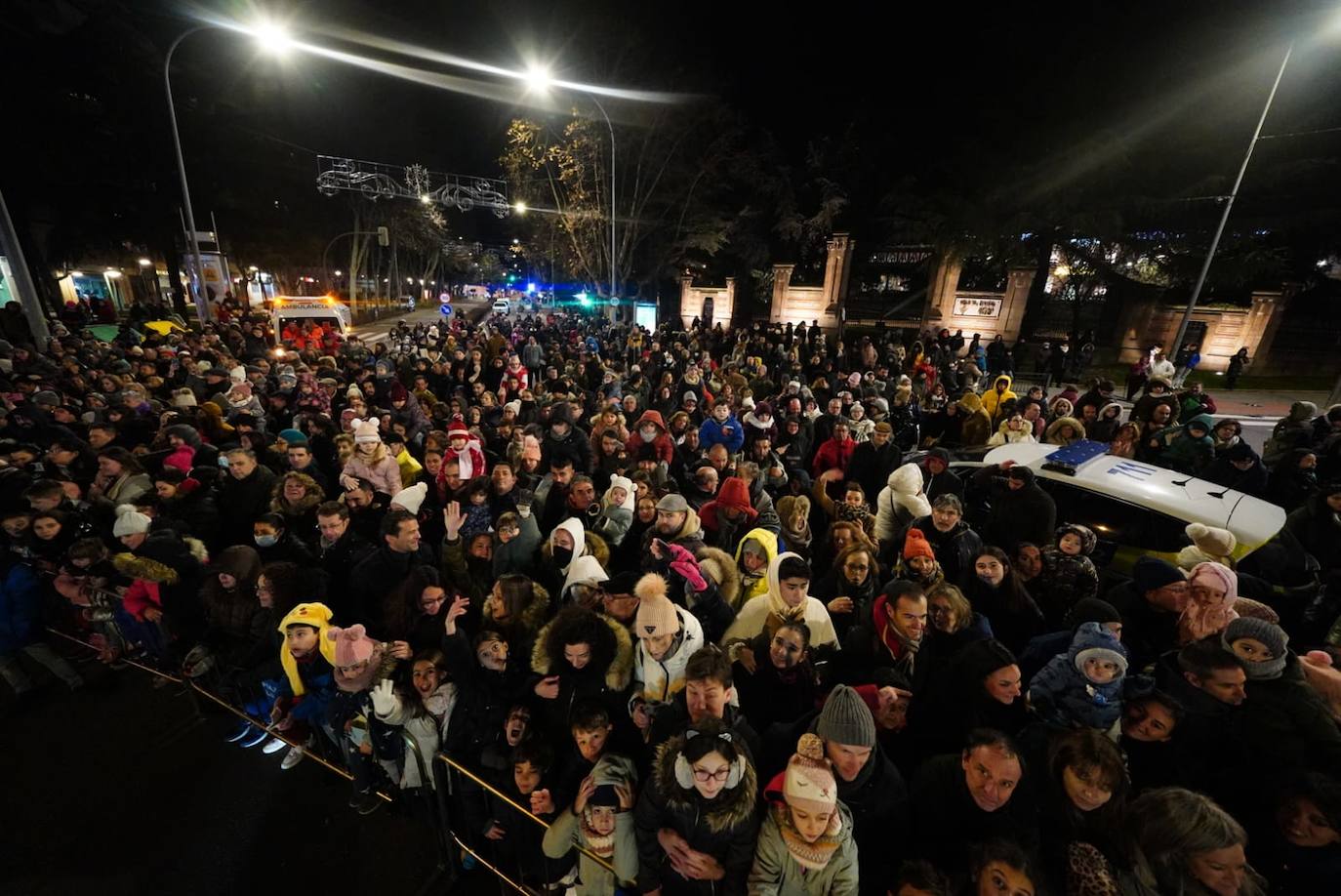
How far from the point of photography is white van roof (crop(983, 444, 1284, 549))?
177 inches

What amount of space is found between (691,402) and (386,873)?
6.38 m

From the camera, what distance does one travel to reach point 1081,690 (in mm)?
2666

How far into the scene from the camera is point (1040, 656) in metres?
3.24

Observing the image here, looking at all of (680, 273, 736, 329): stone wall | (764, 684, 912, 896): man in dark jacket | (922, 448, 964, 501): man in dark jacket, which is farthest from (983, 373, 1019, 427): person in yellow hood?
(680, 273, 736, 329): stone wall

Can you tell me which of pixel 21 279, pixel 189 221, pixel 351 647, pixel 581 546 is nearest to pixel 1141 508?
pixel 581 546

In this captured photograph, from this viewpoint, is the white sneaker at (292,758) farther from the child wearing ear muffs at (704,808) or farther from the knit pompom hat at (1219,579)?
the knit pompom hat at (1219,579)

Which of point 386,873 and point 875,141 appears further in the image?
point 875,141

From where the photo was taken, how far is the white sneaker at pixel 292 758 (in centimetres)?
382

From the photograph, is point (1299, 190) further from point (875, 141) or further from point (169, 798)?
point (169, 798)

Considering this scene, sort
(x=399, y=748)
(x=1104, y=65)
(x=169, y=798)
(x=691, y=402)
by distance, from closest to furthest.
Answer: (x=399, y=748) → (x=169, y=798) → (x=691, y=402) → (x=1104, y=65)

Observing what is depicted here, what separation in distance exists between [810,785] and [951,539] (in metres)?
2.86

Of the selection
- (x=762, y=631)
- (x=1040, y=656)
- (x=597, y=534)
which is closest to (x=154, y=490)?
(x=597, y=534)

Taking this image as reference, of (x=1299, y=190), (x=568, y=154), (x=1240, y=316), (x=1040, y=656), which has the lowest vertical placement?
(x=1040, y=656)

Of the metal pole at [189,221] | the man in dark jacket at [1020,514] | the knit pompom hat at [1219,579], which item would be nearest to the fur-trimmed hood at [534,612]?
the man in dark jacket at [1020,514]
